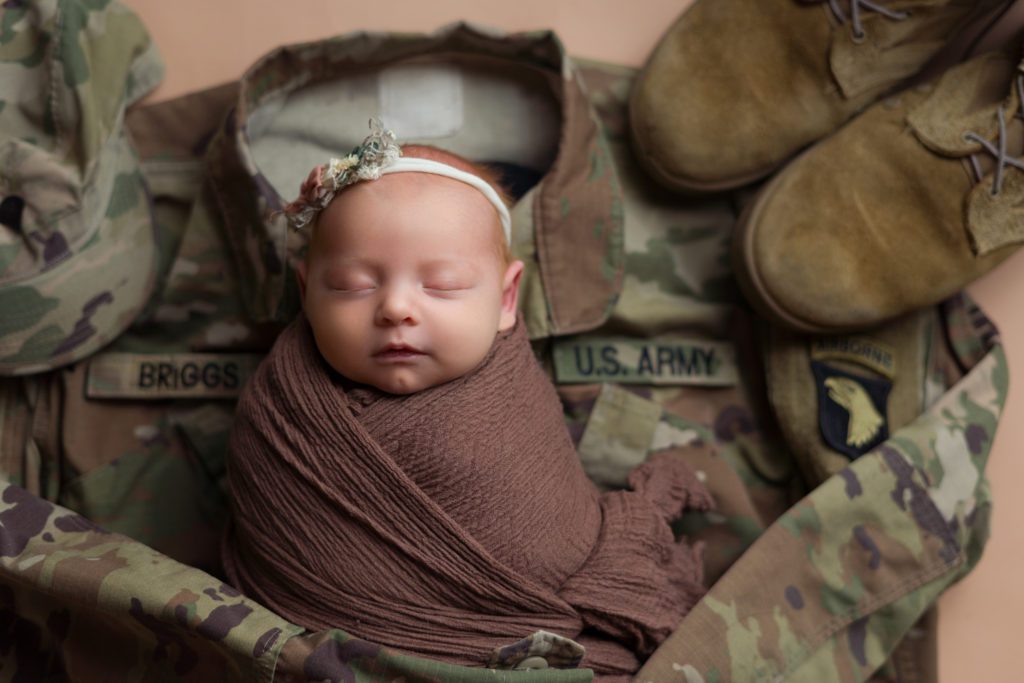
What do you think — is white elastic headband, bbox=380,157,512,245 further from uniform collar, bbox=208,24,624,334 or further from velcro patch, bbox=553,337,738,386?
velcro patch, bbox=553,337,738,386

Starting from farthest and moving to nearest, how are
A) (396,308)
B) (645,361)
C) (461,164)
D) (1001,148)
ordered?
Answer: 1. (645,361)
2. (1001,148)
3. (461,164)
4. (396,308)

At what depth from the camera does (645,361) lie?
1.22m

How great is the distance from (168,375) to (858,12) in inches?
39.6

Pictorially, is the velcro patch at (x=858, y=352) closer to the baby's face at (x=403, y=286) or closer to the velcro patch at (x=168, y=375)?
the baby's face at (x=403, y=286)

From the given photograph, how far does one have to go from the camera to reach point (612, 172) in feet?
3.85

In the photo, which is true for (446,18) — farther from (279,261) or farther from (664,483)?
(664,483)

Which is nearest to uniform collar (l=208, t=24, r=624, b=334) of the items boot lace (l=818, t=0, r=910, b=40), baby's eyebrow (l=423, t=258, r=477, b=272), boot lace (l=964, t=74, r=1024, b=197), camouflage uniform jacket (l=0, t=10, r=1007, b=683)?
camouflage uniform jacket (l=0, t=10, r=1007, b=683)

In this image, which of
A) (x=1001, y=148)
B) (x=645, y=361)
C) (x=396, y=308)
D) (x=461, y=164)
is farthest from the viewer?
(x=645, y=361)

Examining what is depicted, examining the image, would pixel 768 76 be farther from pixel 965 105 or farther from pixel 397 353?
pixel 397 353

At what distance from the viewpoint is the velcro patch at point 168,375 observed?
1.16 metres

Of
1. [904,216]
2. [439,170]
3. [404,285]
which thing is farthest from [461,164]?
[904,216]

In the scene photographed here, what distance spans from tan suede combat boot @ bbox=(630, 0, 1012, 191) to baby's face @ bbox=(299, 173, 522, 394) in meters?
0.38

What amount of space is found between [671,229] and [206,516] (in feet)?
2.41

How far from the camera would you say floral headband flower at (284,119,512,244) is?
90 centimetres
